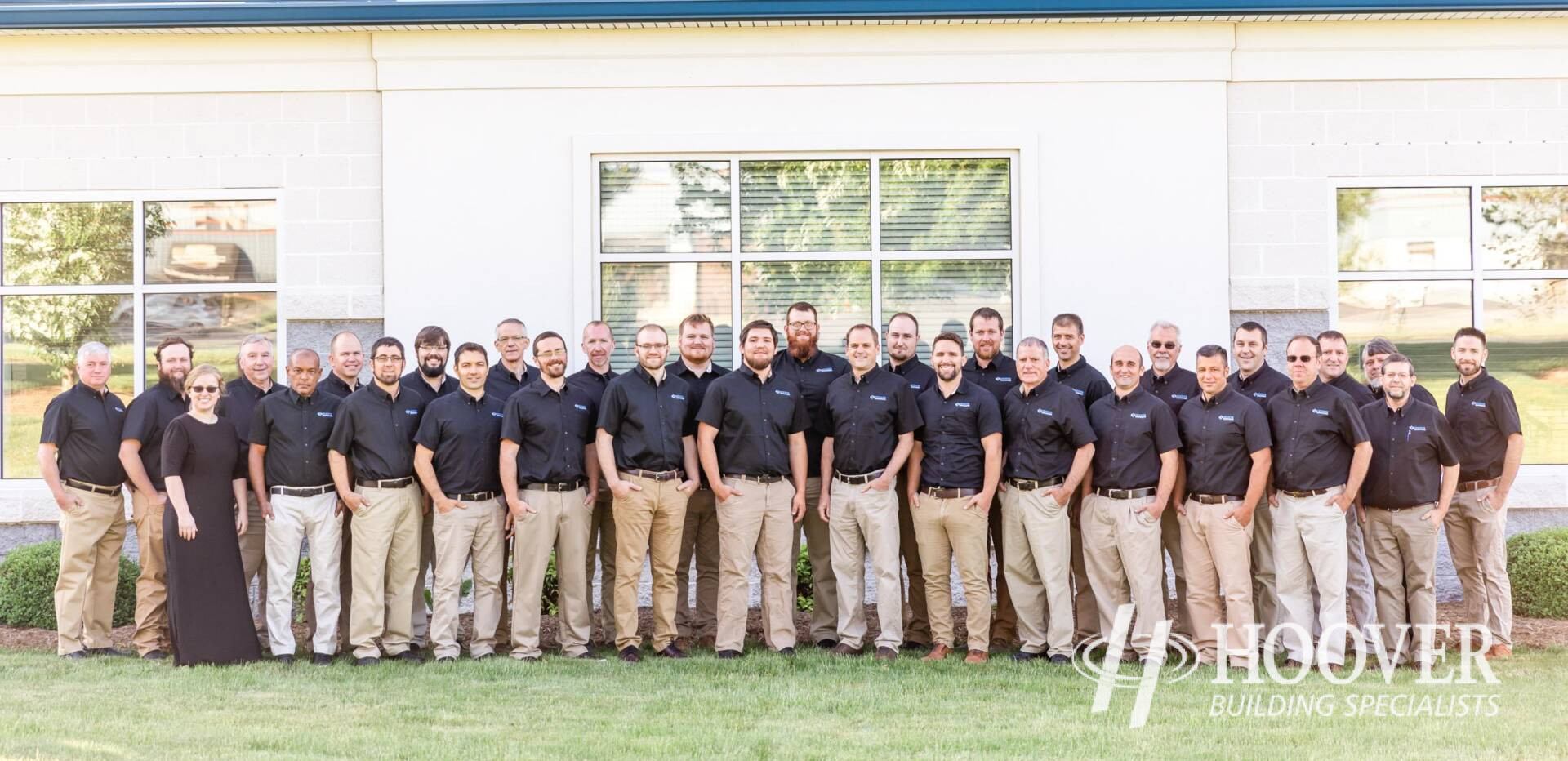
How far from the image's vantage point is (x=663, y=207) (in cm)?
988

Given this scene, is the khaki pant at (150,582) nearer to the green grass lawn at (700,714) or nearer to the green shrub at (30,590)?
the green grass lawn at (700,714)

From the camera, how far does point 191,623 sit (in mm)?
7504

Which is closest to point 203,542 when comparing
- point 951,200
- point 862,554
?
point 862,554

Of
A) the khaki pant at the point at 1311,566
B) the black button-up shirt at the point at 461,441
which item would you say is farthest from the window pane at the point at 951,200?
the black button-up shirt at the point at 461,441

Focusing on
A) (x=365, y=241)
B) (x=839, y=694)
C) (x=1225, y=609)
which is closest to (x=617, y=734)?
(x=839, y=694)

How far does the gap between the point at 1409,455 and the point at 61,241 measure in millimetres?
9355

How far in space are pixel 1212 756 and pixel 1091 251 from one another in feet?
16.0

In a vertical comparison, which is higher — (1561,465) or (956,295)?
(956,295)

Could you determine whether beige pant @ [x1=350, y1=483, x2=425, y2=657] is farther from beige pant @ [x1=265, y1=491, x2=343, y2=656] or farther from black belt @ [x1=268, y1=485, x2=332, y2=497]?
black belt @ [x1=268, y1=485, x2=332, y2=497]

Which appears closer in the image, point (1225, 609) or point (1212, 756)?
point (1212, 756)

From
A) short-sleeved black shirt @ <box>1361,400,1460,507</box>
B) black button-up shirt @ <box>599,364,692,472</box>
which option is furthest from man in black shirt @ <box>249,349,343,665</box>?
short-sleeved black shirt @ <box>1361,400,1460,507</box>

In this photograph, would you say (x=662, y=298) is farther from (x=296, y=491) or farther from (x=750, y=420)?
(x=296, y=491)

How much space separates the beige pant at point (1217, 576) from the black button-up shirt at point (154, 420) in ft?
19.6

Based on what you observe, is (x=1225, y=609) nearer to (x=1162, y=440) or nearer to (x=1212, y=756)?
(x=1162, y=440)
